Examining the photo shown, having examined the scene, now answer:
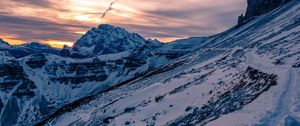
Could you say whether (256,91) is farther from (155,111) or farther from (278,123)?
(155,111)

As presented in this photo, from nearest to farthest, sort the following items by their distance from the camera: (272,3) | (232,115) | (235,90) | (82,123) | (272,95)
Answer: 1. (232,115)
2. (272,95)
3. (235,90)
4. (82,123)
5. (272,3)

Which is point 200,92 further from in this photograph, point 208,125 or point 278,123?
point 278,123

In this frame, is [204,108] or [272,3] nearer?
[204,108]

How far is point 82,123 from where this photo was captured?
57.9 m

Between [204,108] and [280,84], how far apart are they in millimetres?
7088

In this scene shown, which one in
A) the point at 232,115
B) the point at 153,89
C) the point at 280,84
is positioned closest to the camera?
the point at 232,115

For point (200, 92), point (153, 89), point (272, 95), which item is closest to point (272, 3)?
point (153, 89)

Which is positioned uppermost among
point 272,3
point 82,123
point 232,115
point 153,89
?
point 272,3

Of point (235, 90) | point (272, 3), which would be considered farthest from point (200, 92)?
point (272, 3)

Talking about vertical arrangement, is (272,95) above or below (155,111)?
above

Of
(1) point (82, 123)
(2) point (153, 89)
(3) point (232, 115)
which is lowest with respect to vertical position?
(1) point (82, 123)

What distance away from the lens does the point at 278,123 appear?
2058 cm

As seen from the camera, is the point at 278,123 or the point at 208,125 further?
the point at 208,125

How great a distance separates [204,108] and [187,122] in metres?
2.56
